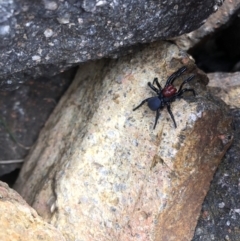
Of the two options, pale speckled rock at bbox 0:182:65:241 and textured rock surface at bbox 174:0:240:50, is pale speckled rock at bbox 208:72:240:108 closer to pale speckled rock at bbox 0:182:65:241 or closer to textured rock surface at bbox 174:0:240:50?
textured rock surface at bbox 174:0:240:50

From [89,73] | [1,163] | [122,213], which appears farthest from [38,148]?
[122,213]

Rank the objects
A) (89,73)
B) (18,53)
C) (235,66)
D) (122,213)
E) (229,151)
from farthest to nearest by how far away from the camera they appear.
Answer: (235,66) < (89,73) < (229,151) < (122,213) < (18,53)

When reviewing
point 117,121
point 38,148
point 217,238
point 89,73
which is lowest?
point 217,238

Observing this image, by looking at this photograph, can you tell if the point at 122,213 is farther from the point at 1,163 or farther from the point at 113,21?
the point at 1,163

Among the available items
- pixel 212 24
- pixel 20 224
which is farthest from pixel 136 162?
pixel 212 24

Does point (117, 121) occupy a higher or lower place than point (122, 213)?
higher

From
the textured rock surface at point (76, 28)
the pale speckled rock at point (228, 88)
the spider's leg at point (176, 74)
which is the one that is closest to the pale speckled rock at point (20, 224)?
the textured rock surface at point (76, 28)

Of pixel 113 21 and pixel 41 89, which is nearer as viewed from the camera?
pixel 113 21
